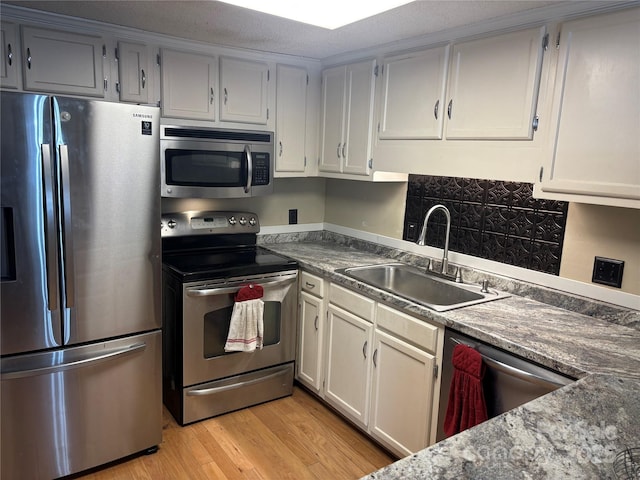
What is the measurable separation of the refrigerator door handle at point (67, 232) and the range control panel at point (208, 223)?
913 millimetres

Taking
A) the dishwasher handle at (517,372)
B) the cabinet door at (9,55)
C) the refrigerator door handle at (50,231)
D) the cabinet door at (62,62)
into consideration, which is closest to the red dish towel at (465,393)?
the dishwasher handle at (517,372)

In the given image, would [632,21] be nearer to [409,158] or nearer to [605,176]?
[605,176]

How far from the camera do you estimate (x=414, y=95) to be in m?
2.50

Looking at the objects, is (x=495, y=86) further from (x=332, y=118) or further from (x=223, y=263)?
(x=223, y=263)

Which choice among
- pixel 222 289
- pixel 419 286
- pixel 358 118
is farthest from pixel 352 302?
pixel 358 118

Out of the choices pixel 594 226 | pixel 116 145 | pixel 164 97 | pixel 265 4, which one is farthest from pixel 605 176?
pixel 164 97

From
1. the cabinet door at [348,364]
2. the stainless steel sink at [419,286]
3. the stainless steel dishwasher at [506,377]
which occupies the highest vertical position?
the stainless steel sink at [419,286]

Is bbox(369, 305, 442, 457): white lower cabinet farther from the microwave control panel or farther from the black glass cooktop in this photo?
the microwave control panel

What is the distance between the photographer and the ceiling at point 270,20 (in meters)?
2.00

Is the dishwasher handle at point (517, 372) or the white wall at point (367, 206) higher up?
the white wall at point (367, 206)

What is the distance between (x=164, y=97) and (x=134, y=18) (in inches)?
17.5

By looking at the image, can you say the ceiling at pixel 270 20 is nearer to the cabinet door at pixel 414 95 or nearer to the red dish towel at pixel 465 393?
the cabinet door at pixel 414 95

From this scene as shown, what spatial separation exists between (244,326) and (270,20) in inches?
62.9

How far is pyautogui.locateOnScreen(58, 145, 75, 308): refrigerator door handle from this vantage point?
1.95 m
